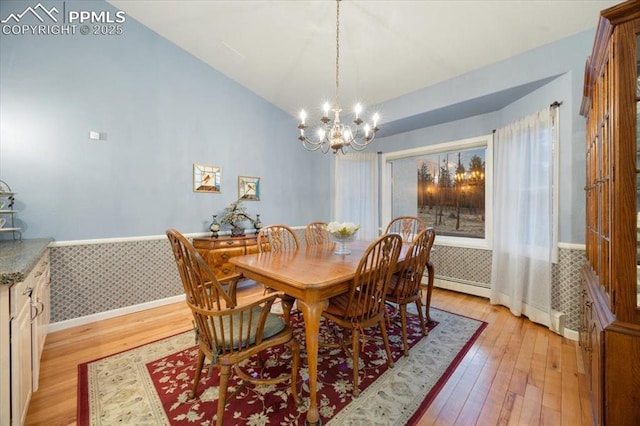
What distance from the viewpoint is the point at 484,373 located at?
182 cm

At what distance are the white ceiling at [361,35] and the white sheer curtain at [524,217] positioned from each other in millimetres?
854

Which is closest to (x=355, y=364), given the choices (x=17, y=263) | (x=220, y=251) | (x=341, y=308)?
(x=341, y=308)

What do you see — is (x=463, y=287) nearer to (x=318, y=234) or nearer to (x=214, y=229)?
(x=318, y=234)

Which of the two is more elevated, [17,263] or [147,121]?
[147,121]

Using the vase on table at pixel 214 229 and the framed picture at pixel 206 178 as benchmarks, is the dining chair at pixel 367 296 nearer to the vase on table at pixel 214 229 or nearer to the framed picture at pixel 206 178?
the vase on table at pixel 214 229

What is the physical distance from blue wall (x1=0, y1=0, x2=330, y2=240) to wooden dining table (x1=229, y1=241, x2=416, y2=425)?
1.87 m

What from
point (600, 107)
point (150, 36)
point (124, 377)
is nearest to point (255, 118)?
point (150, 36)

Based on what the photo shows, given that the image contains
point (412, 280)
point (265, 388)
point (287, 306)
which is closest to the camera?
point (265, 388)

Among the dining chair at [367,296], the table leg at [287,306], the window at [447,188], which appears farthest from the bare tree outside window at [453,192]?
the table leg at [287,306]

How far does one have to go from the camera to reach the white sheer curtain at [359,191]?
4438mm

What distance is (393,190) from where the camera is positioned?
176 inches

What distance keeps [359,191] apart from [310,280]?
3258 millimetres

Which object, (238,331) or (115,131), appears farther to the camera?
(115,131)

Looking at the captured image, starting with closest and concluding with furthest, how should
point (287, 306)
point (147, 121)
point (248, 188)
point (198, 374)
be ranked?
point (198, 374)
point (287, 306)
point (147, 121)
point (248, 188)
